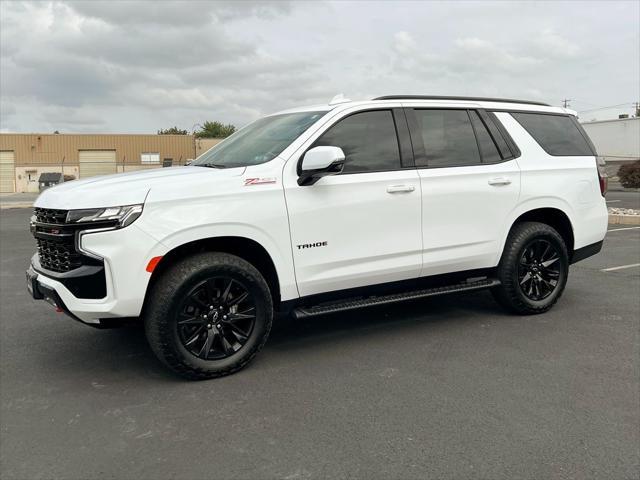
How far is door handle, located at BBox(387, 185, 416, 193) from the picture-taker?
169 inches

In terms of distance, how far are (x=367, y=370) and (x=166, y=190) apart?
6.13 ft

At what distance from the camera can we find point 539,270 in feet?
17.0

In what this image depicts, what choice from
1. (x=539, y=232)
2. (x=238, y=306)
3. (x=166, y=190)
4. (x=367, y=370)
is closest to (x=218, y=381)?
(x=238, y=306)

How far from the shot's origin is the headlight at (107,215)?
3.44 m

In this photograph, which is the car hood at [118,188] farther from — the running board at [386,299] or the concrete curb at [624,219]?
the concrete curb at [624,219]

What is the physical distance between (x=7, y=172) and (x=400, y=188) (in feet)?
164

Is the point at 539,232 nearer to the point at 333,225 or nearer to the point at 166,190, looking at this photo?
the point at 333,225

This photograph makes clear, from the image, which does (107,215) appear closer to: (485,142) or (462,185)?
(462,185)

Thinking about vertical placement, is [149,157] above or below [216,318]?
above

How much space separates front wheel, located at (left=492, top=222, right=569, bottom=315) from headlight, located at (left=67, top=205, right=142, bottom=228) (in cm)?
324

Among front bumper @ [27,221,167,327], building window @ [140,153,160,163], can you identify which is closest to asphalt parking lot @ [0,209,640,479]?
front bumper @ [27,221,167,327]

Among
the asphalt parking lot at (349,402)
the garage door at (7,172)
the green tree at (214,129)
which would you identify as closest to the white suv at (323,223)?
the asphalt parking lot at (349,402)

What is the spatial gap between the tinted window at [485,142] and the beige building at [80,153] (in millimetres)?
42348

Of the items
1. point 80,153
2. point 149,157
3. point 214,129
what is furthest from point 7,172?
point 214,129
